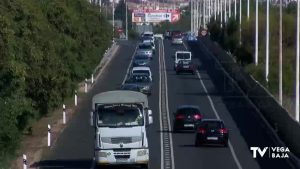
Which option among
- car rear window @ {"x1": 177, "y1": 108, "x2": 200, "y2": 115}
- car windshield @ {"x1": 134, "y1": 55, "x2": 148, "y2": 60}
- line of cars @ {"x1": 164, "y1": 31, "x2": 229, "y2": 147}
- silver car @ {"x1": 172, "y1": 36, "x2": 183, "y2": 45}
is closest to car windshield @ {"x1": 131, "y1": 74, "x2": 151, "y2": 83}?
line of cars @ {"x1": 164, "y1": 31, "x2": 229, "y2": 147}

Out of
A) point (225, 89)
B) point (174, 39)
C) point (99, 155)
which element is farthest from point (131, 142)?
point (174, 39)

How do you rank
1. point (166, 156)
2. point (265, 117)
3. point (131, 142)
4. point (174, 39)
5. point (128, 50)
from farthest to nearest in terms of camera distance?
point (174, 39) < point (128, 50) < point (265, 117) < point (166, 156) < point (131, 142)

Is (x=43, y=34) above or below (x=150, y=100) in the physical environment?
above

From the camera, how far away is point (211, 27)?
14100cm

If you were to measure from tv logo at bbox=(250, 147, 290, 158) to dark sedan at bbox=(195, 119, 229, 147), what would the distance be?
69.8 inches

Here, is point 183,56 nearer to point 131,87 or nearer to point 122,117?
point 131,87

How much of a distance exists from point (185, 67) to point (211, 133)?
4862 centimetres

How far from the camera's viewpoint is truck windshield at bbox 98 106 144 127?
40.1 metres

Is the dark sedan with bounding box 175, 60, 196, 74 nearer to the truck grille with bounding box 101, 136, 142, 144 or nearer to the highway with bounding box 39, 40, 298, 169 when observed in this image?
the highway with bounding box 39, 40, 298, 169

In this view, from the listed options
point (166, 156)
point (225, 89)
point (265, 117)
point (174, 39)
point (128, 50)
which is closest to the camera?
point (166, 156)

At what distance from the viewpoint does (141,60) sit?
107m

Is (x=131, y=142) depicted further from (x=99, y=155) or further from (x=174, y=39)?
(x=174, y=39)

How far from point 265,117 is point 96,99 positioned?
24.3 metres

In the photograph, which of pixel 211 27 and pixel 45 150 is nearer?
pixel 45 150
